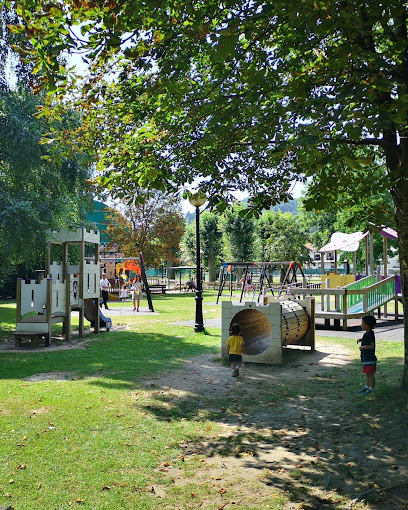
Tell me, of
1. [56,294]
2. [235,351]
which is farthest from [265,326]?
→ [56,294]

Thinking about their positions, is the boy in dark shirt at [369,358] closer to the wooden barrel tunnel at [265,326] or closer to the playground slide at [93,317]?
the wooden barrel tunnel at [265,326]

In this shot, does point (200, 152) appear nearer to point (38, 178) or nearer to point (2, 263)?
point (38, 178)

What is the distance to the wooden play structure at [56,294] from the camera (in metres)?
13.5

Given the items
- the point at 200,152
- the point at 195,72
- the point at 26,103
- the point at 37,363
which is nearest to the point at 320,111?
the point at 200,152

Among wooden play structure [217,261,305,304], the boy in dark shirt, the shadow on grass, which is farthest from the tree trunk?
wooden play structure [217,261,305,304]

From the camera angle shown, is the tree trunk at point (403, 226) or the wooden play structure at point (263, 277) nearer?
the tree trunk at point (403, 226)

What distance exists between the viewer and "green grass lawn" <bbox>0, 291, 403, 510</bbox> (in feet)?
14.3

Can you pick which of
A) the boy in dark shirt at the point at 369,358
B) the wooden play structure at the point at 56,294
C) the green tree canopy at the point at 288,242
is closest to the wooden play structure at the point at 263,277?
the wooden play structure at the point at 56,294

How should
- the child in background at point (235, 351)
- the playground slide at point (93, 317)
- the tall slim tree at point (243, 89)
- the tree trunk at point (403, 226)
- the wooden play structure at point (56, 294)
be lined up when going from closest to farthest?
the tall slim tree at point (243, 89) → the tree trunk at point (403, 226) → the child in background at point (235, 351) → the wooden play structure at point (56, 294) → the playground slide at point (93, 317)

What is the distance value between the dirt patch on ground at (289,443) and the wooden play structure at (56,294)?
555cm

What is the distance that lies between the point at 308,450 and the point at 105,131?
6.42 metres

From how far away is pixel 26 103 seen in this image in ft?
52.2

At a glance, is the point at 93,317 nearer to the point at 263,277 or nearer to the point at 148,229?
the point at 263,277

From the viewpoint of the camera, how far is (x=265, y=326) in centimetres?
1313
